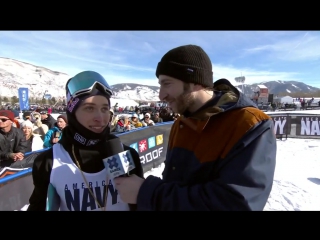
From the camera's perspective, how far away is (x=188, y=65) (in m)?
1.25

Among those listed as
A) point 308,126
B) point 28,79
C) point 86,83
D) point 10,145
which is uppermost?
point 28,79

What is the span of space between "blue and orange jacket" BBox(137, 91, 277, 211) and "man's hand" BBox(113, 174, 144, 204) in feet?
0.12

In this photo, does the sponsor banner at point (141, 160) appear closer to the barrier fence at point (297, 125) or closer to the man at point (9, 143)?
the man at point (9, 143)

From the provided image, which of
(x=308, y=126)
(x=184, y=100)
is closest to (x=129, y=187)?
(x=184, y=100)

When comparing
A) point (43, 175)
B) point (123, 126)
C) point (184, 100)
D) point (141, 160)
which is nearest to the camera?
point (184, 100)

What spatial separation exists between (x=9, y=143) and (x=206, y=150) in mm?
4660

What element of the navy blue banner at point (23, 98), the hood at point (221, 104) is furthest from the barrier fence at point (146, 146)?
the navy blue banner at point (23, 98)

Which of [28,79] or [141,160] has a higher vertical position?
[28,79]

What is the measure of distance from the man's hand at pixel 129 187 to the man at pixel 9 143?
13.4ft

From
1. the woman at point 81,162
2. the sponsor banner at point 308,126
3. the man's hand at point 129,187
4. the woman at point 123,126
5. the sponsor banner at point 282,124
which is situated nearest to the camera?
the man's hand at point 129,187

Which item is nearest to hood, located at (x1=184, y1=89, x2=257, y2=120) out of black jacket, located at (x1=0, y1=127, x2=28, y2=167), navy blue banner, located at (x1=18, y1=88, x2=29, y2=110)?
black jacket, located at (x1=0, y1=127, x2=28, y2=167)

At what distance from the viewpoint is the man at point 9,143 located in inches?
165

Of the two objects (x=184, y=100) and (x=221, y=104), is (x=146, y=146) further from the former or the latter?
(x=221, y=104)
